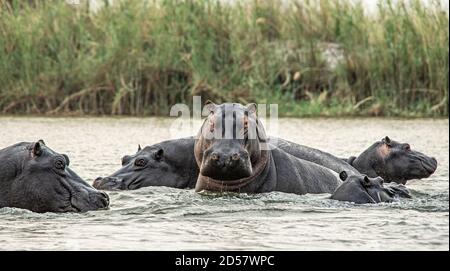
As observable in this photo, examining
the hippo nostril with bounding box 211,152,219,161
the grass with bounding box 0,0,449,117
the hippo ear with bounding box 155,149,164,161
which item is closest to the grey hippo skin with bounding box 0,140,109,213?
the hippo nostril with bounding box 211,152,219,161

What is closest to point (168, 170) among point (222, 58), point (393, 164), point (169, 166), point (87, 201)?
point (169, 166)

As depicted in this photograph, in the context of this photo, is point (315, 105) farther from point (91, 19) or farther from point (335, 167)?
point (335, 167)

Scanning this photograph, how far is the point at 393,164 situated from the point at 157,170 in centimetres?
→ 205

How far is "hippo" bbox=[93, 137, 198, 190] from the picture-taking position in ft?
28.4

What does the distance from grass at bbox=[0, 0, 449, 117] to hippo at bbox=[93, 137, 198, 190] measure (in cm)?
807

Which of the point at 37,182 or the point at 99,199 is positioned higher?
the point at 37,182

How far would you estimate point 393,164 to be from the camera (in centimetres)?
940

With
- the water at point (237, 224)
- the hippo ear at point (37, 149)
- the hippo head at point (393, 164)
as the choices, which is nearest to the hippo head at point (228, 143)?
the water at point (237, 224)

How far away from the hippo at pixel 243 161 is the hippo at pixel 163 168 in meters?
0.74

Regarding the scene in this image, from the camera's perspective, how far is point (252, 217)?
23.1 ft

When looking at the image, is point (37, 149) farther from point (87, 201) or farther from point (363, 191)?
point (363, 191)

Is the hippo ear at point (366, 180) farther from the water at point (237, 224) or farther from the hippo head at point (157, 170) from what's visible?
the hippo head at point (157, 170)

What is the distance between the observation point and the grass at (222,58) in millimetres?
16688
